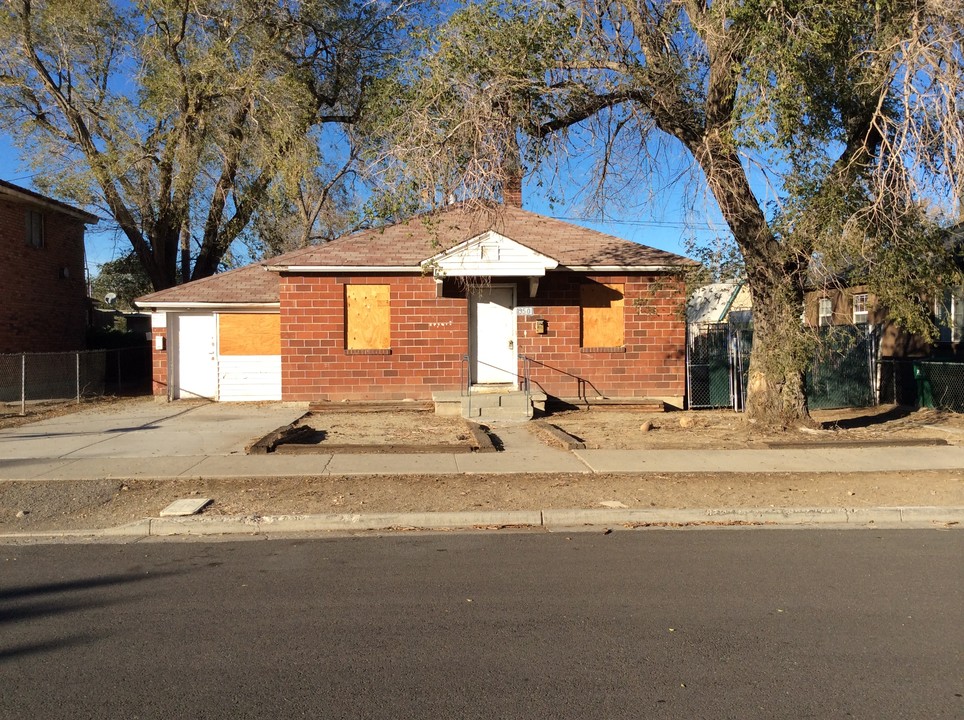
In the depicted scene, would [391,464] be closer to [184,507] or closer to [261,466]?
[261,466]

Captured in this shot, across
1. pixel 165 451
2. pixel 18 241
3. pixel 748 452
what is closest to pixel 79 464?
pixel 165 451

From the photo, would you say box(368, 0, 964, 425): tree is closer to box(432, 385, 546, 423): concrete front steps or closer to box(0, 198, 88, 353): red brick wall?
box(432, 385, 546, 423): concrete front steps

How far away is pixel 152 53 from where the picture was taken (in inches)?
855

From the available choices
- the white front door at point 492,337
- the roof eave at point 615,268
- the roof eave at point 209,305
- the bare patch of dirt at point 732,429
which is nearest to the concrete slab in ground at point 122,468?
the bare patch of dirt at point 732,429

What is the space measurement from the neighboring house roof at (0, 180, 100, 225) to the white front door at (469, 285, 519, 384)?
12553mm

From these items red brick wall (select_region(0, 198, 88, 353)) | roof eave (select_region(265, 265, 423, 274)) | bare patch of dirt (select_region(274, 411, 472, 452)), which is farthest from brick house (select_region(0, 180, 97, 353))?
bare patch of dirt (select_region(274, 411, 472, 452))

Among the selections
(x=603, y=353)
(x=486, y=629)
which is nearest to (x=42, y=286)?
(x=603, y=353)

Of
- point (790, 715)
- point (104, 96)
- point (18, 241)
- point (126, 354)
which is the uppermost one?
point (104, 96)

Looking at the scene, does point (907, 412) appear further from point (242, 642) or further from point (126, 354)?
point (126, 354)

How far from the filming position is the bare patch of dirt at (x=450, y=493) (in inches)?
328

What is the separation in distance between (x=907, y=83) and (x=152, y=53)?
63.3 ft

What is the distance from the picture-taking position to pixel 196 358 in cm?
1923

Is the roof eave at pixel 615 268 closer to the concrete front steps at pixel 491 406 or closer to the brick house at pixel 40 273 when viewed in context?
the concrete front steps at pixel 491 406

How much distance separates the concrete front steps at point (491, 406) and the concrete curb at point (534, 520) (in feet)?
23.5
